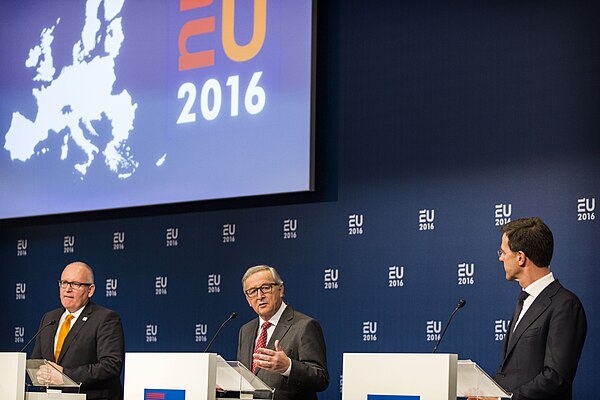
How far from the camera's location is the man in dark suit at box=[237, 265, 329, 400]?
504 centimetres

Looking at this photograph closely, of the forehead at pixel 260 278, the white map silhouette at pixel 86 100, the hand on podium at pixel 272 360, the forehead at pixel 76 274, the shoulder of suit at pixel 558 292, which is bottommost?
the hand on podium at pixel 272 360

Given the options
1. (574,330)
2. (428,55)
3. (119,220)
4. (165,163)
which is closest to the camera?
(574,330)

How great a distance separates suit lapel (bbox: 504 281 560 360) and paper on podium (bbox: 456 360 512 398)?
0.40 m

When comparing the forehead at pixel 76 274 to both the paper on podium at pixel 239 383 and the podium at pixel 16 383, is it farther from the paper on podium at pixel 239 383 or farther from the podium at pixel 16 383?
the paper on podium at pixel 239 383

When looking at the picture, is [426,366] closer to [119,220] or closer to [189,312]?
[189,312]

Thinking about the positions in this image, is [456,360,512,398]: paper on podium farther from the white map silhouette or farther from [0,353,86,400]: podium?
the white map silhouette

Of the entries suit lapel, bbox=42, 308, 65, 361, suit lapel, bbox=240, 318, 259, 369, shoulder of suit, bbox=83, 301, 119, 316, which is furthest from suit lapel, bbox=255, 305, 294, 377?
suit lapel, bbox=42, 308, 65, 361

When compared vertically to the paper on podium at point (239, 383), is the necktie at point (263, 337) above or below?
above

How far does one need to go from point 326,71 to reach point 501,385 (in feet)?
9.96

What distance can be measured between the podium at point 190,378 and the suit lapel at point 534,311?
42.4 inches

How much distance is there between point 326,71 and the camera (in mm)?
6953

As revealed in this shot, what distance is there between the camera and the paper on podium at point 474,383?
13.3 feet

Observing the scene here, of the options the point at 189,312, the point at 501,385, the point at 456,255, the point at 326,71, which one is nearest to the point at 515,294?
the point at 456,255

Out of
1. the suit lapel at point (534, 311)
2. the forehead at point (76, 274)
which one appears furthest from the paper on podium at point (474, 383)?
the forehead at point (76, 274)
